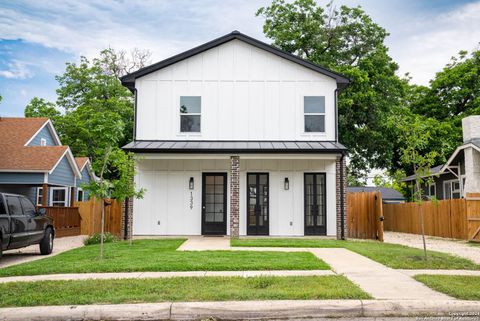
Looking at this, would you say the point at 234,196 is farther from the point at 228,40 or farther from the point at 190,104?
the point at 228,40

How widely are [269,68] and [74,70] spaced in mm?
25446

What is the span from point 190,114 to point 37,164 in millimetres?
8507

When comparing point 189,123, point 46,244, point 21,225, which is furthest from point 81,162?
point 21,225

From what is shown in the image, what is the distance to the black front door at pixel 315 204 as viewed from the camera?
58.7 feet

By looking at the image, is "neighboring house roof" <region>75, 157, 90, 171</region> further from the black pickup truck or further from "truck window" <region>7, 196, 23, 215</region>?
"truck window" <region>7, 196, 23, 215</region>

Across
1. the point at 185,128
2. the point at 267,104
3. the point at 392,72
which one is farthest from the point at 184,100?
the point at 392,72

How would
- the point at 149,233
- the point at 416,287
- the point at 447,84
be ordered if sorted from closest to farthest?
the point at 416,287, the point at 149,233, the point at 447,84

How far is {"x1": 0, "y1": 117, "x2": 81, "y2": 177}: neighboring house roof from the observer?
2117 centimetres

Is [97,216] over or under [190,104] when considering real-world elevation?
under

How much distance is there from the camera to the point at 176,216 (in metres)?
17.9

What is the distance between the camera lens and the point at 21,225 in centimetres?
1155

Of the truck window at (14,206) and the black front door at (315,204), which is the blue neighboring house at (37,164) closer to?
the truck window at (14,206)

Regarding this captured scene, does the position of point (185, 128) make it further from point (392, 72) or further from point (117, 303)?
point (392, 72)

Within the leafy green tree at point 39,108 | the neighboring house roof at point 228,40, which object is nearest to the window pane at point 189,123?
the neighboring house roof at point 228,40
